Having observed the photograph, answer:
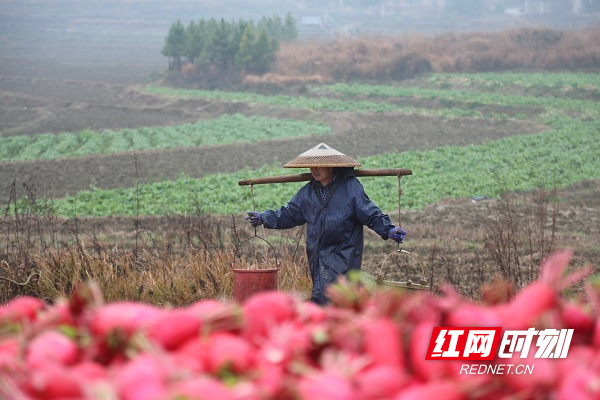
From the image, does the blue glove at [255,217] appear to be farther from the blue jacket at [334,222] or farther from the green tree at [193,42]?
the green tree at [193,42]

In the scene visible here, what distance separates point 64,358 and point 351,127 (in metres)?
27.7

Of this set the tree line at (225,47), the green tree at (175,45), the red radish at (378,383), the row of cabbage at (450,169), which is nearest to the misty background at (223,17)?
the green tree at (175,45)

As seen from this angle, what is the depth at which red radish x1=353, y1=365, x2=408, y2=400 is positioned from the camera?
1.94m

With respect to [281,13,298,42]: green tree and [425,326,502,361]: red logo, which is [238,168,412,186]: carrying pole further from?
[281,13,298,42]: green tree

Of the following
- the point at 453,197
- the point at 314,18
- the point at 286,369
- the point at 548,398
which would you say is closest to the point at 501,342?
the point at 548,398

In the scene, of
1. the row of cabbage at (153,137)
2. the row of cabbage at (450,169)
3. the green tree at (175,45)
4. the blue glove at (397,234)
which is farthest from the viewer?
the green tree at (175,45)

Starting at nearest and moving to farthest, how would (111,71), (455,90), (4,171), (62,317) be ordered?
1. (62,317)
2. (4,171)
3. (455,90)
4. (111,71)

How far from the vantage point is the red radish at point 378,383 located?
1.94 meters

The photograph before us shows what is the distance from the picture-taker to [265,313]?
2295mm

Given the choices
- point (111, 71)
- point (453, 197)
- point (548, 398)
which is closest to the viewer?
point (548, 398)

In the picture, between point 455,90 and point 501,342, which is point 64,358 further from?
point 455,90

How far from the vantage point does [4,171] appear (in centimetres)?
2042

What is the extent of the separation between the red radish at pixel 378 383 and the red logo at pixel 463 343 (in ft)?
0.40

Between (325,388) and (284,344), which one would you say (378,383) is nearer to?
(325,388)
